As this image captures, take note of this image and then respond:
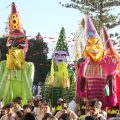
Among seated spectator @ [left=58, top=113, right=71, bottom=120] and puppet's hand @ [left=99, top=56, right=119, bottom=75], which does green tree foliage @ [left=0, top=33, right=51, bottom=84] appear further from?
seated spectator @ [left=58, top=113, right=71, bottom=120]

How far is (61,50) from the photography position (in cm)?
1377

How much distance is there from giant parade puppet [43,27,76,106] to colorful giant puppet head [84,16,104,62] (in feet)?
3.49

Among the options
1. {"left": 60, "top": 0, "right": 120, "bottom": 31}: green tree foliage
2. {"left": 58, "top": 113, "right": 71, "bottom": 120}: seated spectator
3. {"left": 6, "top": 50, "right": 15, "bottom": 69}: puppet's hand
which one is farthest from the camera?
{"left": 60, "top": 0, "right": 120, "bottom": 31}: green tree foliage

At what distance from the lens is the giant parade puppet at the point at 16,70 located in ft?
41.5

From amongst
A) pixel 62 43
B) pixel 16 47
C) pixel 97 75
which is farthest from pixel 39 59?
pixel 97 75

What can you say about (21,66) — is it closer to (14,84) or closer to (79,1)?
(14,84)

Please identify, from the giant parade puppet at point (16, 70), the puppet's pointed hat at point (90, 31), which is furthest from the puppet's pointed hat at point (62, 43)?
the giant parade puppet at point (16, 70)

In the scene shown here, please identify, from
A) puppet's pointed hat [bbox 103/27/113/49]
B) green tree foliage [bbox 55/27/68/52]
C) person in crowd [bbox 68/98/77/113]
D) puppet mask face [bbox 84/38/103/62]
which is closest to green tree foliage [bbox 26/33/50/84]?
green tree foliage [bbox 55/27/68/52]

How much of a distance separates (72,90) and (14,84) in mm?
1735

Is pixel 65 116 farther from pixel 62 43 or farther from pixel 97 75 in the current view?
pixel 62 43

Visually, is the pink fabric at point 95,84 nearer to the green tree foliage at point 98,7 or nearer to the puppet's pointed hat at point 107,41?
the puppet's pointed hat at point 107,41

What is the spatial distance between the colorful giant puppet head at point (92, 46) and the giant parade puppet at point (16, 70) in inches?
56.7

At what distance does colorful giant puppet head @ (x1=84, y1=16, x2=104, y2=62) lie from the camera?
1234cm

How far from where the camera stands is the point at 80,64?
12617 millimetres
